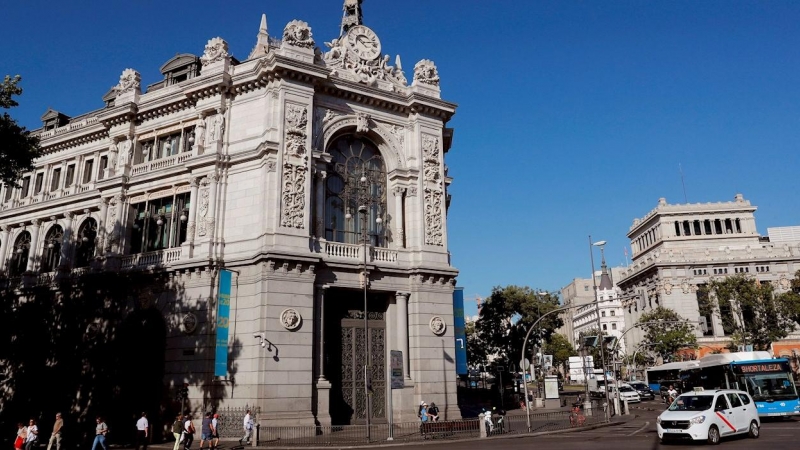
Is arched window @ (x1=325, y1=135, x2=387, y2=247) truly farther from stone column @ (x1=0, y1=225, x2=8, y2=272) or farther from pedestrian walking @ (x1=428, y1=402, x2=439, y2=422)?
stone column @ (x1=0, y1=225, x2=8, y2=272)

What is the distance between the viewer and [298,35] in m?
29.9

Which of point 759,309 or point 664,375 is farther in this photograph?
point 759,309

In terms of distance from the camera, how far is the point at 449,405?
29719 mm

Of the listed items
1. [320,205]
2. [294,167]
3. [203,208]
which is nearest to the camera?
[294,167]

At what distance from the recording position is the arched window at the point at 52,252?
37.2 m

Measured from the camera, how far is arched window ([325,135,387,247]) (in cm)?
3105

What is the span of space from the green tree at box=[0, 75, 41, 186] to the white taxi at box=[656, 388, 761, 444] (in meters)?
27.9

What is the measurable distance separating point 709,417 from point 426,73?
80.6 ft

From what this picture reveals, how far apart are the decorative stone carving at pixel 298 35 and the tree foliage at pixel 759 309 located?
5249cm

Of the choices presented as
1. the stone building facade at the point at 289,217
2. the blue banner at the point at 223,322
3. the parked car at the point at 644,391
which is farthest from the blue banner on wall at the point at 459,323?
the parked car at the point at 644,391

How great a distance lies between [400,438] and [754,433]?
1379 cm

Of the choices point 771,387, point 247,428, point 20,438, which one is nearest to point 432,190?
point 247,428

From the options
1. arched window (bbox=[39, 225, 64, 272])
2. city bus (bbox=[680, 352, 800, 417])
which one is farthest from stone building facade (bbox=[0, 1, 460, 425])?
city bus (bbox=[680, 352, 800, 417])

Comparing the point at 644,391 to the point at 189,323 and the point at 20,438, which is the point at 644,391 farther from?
the point at 20,438
